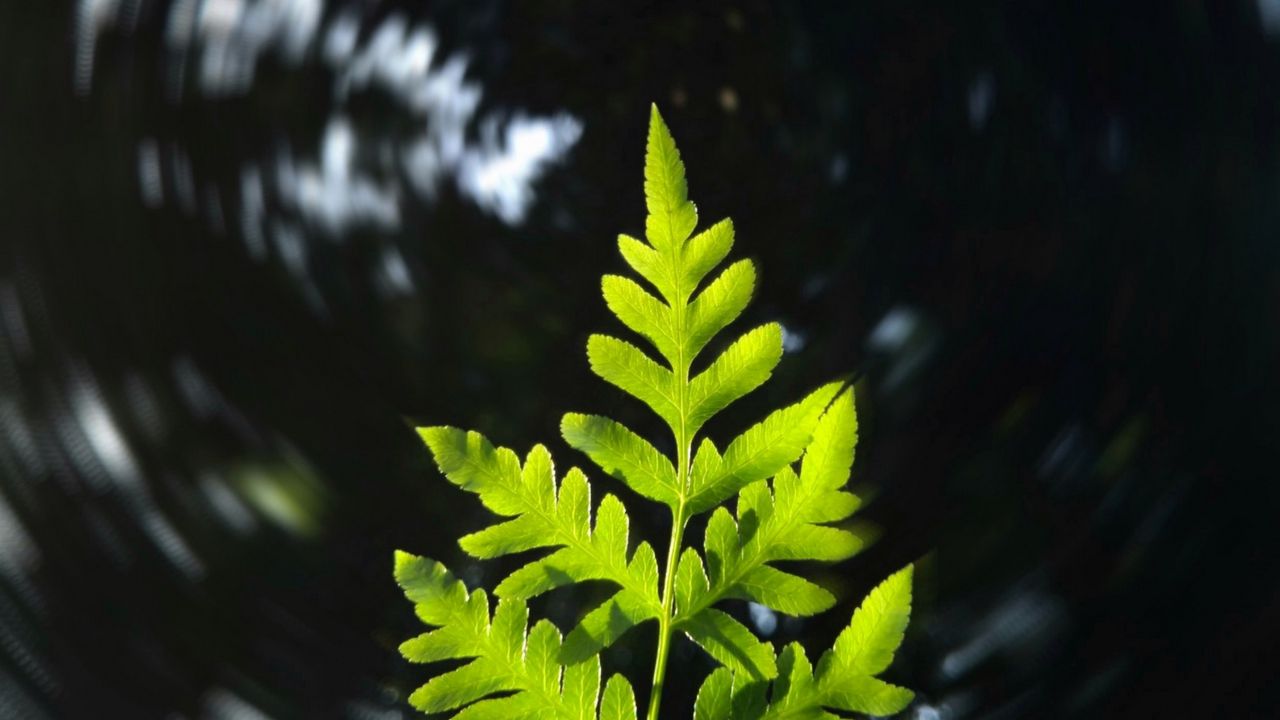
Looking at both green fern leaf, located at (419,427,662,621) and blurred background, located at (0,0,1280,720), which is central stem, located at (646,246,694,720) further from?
blurred background, located at (0,0,1280,720)

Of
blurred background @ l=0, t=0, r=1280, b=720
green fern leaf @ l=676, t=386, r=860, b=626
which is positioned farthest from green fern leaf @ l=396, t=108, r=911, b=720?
blurred background @ l=0, t=0, r=1280, b=720

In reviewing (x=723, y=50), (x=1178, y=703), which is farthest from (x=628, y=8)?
(x=1178, y=703)

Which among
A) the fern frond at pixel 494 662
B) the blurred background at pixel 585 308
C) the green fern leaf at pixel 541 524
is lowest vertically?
the fern frond at pixel 494 662

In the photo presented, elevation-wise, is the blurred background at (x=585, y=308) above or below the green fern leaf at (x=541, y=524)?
above

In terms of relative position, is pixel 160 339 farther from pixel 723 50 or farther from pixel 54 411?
pixel 723 50

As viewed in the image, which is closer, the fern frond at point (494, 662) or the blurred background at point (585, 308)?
the fern frond at point (494, 662)

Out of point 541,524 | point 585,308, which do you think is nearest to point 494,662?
point 541,524

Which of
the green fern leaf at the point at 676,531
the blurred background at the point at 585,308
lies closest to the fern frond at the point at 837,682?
the green fern leaf at the point at 676,531

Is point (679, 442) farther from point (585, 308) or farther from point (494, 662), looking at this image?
point (585, 308)

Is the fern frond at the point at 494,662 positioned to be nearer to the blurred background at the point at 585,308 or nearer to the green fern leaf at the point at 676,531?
the green fern leaf at the point at 676,531
